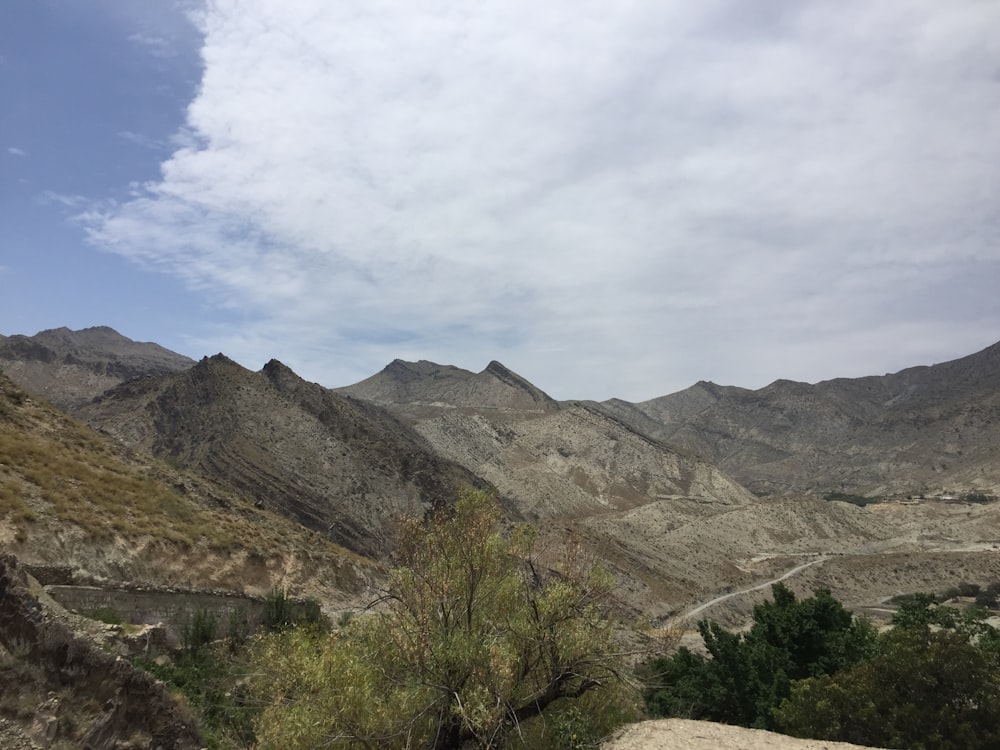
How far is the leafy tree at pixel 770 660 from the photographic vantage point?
21578mm

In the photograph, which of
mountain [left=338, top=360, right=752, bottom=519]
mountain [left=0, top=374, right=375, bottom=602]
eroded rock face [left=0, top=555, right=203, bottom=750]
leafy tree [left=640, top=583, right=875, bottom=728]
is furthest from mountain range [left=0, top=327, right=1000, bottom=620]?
eroded rock face [left=0, top=555, right=203, bottom=750]

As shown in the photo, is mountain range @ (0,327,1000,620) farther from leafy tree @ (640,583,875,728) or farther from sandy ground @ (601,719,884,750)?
leafy tree @ (640,583,875,728)

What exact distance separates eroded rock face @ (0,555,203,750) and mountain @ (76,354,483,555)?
4764cm

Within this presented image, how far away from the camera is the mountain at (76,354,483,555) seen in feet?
202

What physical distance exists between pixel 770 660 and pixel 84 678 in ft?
71.0

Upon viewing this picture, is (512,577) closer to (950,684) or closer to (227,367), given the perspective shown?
(950,684)

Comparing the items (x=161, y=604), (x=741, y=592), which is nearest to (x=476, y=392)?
(x=741, y=592)

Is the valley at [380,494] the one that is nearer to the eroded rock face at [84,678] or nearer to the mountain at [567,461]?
the mountain at [567,461]

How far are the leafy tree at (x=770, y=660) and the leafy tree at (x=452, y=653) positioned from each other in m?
11.6

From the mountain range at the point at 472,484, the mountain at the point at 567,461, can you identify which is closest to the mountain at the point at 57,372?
the mountain range at the point at 472,484

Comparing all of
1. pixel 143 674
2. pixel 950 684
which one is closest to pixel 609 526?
pixel 950 684

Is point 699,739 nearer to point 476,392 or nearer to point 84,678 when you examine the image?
point 84,678

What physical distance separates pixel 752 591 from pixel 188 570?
62.0 m

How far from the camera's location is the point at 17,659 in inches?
398
